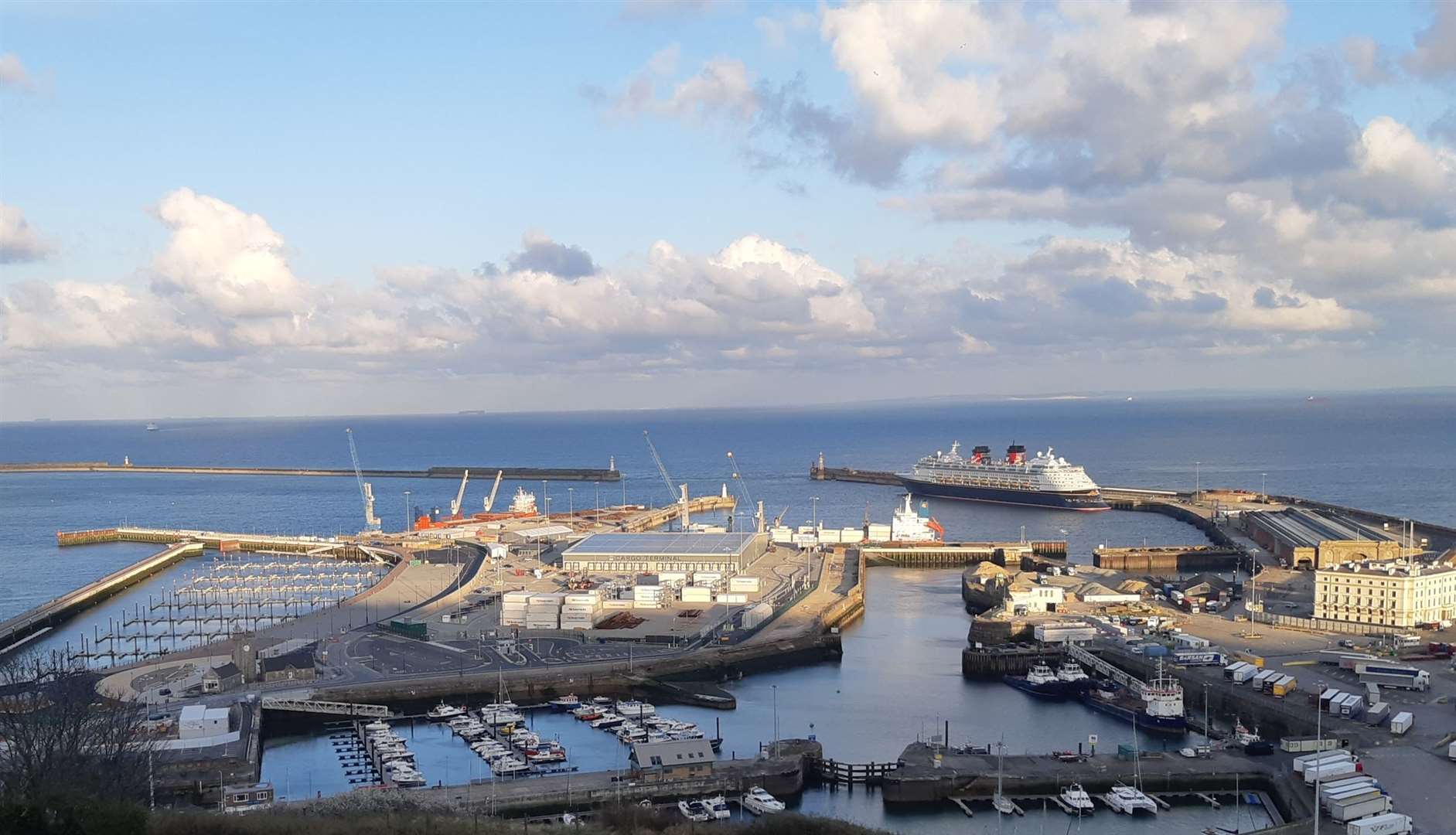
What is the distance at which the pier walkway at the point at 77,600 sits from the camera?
30366 mm

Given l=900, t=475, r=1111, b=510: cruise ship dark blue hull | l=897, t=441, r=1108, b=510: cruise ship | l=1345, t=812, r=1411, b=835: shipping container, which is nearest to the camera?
l=1345, t=812, r=1411, b=835: shipping container

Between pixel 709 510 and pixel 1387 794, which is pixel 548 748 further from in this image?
pixel 709 510

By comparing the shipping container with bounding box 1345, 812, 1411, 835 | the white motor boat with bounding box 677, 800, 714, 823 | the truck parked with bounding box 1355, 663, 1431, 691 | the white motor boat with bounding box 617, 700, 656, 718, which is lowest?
the white motor boat with bounding box 677, 800, 714, 823

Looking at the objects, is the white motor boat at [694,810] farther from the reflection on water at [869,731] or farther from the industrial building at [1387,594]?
the industrial building at [1387,594]

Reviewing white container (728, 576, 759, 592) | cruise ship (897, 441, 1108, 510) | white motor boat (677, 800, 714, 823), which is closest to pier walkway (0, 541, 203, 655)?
white container (728, 576, 759, 592)

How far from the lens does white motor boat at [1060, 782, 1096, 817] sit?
57.2 ft

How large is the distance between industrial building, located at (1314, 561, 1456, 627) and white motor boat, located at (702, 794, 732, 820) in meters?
17.8


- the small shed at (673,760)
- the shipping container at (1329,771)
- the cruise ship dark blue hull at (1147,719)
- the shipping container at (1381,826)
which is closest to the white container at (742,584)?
the cruise ship dark blue hull at (1147,719)

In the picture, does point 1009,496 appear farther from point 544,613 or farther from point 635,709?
point 635,709

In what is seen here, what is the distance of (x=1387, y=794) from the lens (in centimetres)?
1631

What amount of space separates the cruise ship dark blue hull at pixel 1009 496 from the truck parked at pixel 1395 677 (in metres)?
36.0

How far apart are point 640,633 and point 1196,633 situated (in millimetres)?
12857

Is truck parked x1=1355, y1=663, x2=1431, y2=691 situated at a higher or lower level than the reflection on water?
higher

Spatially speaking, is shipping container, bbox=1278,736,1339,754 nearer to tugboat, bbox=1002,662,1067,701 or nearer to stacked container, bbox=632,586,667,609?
tugboat, bbox=1002,662,1067,701
